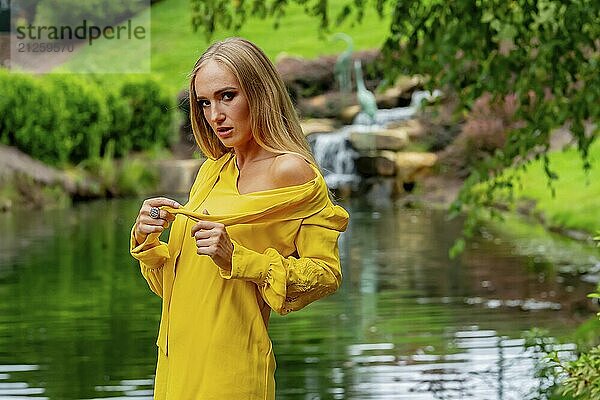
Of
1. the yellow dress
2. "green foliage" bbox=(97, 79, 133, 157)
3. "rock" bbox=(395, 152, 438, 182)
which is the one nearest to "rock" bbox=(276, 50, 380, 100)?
"green foliage" bbox=(97, 79, 133, 157)

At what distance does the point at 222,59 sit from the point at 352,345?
568 centimetres

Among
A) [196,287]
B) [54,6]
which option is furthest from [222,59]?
[54,6]

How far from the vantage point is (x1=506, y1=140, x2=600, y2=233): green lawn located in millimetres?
16891

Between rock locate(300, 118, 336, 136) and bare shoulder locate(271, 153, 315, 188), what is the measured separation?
2283 cm

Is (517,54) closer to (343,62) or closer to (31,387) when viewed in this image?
(31,387)

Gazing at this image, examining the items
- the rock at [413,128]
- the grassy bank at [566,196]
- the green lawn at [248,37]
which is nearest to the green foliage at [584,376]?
the grassy bank at [566,196]

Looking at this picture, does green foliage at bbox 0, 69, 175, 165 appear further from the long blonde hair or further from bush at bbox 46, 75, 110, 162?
the long blonde hair

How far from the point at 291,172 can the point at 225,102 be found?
0.21 meters

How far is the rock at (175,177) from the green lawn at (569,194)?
21.3 feet

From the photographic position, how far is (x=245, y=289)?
2.89 metres

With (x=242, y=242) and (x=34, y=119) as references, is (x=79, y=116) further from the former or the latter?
(x=242, y=242)

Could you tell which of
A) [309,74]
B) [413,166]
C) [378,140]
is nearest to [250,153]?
[413,166]

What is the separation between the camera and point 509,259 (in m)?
13.5

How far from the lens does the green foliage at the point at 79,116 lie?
24641mm
